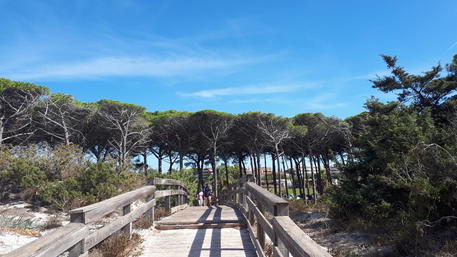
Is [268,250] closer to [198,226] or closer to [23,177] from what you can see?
[198,226]

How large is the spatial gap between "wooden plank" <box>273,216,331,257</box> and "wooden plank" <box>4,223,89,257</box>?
164 cm

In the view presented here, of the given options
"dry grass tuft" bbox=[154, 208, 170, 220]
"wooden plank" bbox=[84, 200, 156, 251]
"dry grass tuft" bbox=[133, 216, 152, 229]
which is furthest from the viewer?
"dry grass tuft" bbox=[154, 208, 170, 220]

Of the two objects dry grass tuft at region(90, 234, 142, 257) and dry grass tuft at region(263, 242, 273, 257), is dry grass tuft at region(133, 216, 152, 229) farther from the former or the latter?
dry grass tuft at region(263, 242, 273, 257)

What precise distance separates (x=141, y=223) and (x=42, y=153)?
9.27 m

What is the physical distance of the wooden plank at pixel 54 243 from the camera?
77.7 inches

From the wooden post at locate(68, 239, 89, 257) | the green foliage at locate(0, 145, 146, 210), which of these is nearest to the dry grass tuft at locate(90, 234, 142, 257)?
the wooden post at locate(68, 239, 89, 257)

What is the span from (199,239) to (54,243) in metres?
3.02

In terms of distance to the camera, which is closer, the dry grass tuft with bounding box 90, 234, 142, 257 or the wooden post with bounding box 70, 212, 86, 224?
the wooden post with bounding box 70, 212, 86, 224

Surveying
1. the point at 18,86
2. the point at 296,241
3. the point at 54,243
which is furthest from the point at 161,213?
the point at 18,86

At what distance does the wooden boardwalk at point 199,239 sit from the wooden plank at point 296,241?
155 cm

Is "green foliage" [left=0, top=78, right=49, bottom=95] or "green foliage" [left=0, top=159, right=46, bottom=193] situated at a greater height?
"green foliage" [left=0, top=78, right=49, bottom=95]

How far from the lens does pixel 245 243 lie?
4.84 meters

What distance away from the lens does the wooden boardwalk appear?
4.29 meters

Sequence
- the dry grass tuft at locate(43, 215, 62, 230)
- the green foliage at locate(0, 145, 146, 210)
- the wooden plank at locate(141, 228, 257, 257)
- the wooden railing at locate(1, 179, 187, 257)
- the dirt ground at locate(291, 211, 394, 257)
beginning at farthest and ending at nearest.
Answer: the green foliage at locate(0, 145, 146, 210), the dry grass tuft at locate(43, 215, 62, 230), the dirt ground at locate(291, 211, 394, 257), the wooden plank at locate(141, 228, 257, 257), the wooden railing at locate(1, 179, 187, 257)
